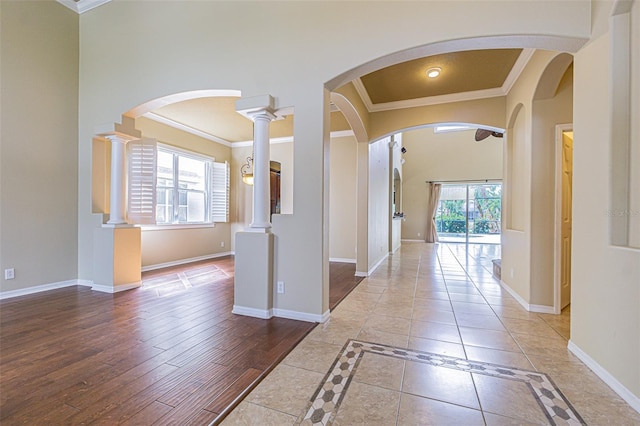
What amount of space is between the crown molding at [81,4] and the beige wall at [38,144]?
0.26 ft

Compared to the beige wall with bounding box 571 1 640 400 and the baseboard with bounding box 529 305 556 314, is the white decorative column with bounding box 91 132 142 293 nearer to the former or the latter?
the beige wall with bounding box 571 1 640 400

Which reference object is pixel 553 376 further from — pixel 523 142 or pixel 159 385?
pixel 523 142

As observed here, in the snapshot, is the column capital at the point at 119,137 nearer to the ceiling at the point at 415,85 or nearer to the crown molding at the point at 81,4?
the ceiling at the point at 415,85

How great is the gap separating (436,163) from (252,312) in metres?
10.2

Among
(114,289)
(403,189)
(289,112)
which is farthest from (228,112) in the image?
(403,189)

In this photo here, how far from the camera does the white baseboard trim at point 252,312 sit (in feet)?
9.25

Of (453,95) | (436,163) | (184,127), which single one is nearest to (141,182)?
(184,127)

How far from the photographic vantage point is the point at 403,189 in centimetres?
1140

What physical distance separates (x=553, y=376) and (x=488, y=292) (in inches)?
86.6

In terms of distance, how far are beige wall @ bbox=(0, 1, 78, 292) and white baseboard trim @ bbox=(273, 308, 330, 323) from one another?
11.6 feet

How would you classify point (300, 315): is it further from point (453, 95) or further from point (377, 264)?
point (453, 95)

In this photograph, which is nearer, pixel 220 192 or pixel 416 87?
pixel 416 87

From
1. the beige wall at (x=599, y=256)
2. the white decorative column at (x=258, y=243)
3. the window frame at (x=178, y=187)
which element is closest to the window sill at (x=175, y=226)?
the window frame at (x=178, y=187)

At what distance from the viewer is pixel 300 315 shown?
2789mm
